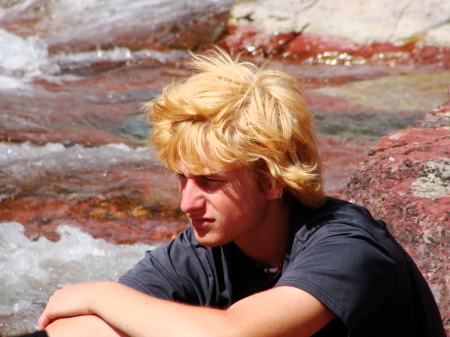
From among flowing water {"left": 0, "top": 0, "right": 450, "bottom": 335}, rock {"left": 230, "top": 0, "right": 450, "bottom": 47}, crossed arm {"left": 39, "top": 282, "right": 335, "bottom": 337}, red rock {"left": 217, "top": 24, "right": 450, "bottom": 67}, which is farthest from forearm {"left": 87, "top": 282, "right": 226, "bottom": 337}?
rock {"left": 230, "top": 0, "right": 450, "bottom": 47}

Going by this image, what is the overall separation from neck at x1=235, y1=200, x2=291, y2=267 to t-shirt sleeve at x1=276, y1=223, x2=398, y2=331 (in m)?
0.24

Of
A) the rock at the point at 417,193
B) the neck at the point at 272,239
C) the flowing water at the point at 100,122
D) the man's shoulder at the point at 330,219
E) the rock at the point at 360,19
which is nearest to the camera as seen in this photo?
the man's shoulder at the point at 330,219

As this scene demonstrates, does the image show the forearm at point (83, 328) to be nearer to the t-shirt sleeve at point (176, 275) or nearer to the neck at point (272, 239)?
the t-shirt sleeve at point (176, 275)

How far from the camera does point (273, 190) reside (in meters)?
2.04

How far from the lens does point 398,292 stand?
192 centimetres

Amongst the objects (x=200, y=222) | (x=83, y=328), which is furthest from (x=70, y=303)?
(x=200, y=222)

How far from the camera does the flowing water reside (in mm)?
3828

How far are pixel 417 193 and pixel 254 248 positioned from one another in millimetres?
967

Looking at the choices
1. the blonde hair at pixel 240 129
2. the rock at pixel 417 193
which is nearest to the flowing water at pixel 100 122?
the rock at pixel 417 193

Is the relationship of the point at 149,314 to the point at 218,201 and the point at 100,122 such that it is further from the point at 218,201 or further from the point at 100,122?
the point at 100,122

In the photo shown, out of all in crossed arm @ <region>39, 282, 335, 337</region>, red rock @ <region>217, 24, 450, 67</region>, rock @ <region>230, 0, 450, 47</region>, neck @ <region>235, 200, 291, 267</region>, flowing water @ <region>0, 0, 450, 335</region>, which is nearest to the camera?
crossed arm @ <region>39, 282, 335, 337</region>

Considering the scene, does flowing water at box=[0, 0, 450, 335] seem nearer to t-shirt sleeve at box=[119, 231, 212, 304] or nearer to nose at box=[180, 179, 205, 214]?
t-shirt sleeve at box=[119, 231, 212, 304]

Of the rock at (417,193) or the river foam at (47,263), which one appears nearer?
the rock at (417,193)

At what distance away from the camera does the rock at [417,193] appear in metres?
2.55
